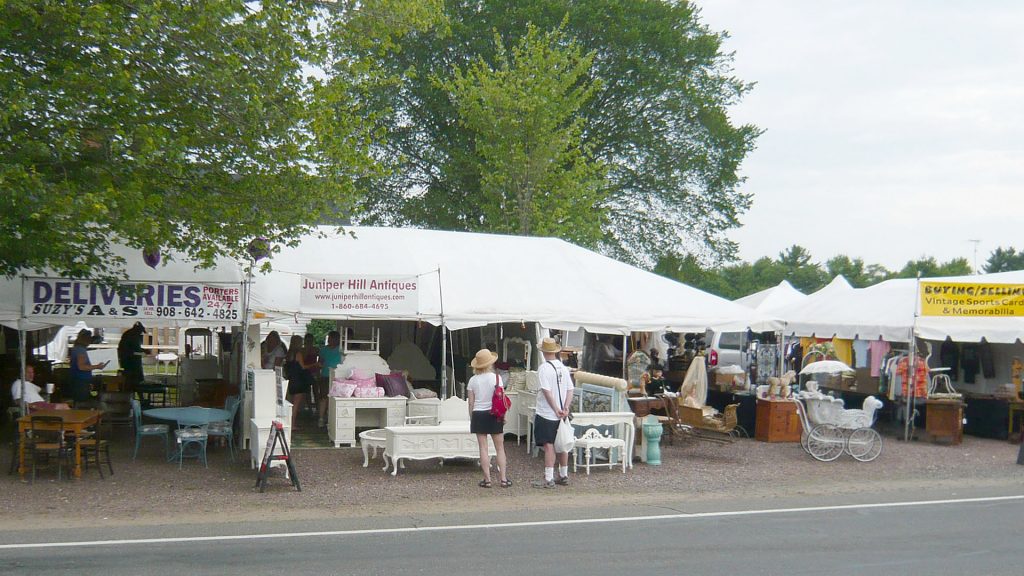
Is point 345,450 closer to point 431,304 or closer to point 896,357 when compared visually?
point 431,304

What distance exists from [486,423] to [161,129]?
4.95 m

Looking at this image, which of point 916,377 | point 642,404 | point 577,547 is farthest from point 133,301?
point 916,377

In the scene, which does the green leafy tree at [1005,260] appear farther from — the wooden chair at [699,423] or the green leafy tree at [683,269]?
the wooden chair at [699,423]

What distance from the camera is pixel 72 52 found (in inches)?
414

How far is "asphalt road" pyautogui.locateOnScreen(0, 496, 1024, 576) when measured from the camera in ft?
22.9

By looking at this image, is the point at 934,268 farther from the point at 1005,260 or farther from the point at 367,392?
the point at 367,392

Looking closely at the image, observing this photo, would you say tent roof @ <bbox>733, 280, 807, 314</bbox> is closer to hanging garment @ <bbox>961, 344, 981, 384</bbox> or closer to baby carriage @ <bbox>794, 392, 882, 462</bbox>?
hanging garment @ <bbox>961, 344, 981, 384</bbox>

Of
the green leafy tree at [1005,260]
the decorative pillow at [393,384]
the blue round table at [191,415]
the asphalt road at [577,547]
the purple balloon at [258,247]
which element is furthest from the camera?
the green leafy tree at [1005,260]

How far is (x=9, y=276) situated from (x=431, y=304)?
587cm

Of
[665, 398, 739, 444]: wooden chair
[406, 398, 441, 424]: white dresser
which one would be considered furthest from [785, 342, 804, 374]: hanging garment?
[406, 398, 441, 424]: white dresser

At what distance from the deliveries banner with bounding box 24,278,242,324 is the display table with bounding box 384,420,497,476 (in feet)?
10.2

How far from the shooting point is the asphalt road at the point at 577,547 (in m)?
6.98

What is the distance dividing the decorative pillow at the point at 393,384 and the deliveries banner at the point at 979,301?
29.5 ft

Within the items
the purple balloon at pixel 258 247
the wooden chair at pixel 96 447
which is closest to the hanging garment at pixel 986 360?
the purple balloon at pixel 258 247
